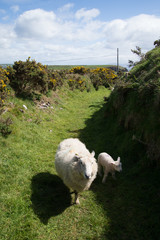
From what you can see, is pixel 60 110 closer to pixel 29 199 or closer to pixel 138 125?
pixel 138 125

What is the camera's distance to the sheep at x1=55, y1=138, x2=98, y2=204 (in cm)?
434

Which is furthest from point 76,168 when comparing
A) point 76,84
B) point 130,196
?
point 76,84

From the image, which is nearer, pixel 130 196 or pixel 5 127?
pixel 130 196

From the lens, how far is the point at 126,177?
5727 mm

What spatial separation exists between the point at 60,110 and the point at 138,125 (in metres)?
8.02

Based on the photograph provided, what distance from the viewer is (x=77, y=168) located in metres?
4.59

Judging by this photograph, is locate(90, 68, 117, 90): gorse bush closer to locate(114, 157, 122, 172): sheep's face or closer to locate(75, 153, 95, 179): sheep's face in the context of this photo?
locate(114, 157, 122, 172): sheep's face

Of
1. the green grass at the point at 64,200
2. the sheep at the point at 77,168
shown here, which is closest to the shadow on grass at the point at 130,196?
the green grass at the point at 64,200

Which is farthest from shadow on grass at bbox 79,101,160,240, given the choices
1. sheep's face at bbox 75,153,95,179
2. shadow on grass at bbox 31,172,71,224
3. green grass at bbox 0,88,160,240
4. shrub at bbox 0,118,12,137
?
shrub at bbox 0,118,12,137

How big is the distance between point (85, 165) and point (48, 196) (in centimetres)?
161

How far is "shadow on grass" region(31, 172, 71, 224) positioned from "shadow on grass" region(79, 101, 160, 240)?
98 centimetres

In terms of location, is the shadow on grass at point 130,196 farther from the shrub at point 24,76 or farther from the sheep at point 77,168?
the shrub at point 24,76

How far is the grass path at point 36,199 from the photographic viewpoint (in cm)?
399

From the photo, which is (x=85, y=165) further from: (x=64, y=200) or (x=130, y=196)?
(x=130, y=196)
